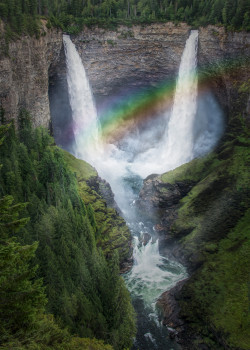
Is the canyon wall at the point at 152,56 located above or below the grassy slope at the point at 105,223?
above

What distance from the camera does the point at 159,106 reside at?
70375 mm

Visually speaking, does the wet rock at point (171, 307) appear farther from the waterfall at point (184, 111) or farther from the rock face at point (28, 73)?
the waterfall at point (184, 111)

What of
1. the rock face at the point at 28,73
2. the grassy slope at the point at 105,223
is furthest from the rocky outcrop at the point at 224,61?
the grassy slope at the point at 105,223

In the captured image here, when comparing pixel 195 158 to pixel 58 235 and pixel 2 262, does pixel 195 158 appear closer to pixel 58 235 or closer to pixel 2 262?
pixel 58 235

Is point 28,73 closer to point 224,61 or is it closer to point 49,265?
A: point 49,265

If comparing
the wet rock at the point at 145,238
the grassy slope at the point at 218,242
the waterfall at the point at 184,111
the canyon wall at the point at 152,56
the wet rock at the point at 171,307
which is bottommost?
the wet rock at the point at 171,307

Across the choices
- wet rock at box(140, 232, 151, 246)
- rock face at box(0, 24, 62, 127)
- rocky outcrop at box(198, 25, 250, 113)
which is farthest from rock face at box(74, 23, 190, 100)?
wet rock at box(140, 232, 151, 246)

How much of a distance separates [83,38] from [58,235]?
3856cm

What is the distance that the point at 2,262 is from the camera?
1312cm

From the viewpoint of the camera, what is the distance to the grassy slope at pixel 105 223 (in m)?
40.2

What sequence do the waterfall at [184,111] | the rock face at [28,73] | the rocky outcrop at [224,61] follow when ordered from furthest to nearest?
the waterfall at [184,111]
the rocky outcrop at [224,61]
the rock face at [28,73]

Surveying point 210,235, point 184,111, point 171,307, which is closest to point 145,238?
point 210,235

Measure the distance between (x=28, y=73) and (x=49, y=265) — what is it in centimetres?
2848

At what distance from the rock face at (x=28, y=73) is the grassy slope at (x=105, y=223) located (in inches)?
428
